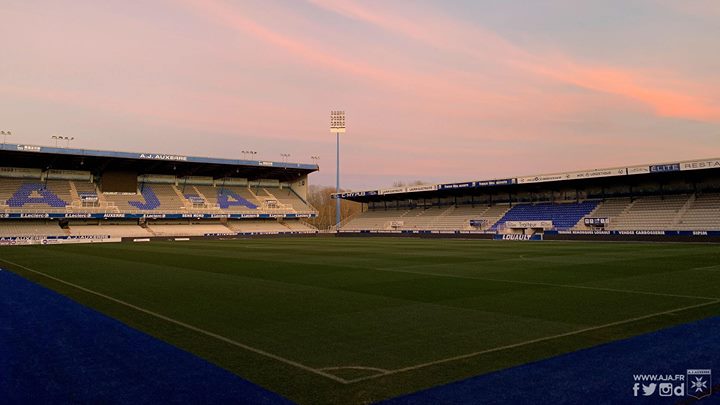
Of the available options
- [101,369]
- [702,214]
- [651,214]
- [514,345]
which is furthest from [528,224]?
[101,369]

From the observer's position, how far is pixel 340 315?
10023mm

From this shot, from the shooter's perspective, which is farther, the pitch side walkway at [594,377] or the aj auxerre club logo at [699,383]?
the aj auxerre club logo at [699,383]

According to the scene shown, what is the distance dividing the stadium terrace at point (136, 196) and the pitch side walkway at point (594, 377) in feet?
192

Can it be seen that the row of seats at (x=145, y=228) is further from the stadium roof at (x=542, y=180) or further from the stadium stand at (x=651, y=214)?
the stadium stand at (x=651, y=214)

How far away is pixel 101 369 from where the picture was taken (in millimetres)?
6109

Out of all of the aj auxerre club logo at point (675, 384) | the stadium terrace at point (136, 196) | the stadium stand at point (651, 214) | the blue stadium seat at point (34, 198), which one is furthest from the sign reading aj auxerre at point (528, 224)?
the blue stadium seat at point (34, 198)

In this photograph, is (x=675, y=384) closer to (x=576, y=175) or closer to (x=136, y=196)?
(x=576, y=175)

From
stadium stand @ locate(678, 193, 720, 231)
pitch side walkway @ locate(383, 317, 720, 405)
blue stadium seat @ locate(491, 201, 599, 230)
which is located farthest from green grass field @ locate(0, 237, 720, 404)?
blue stadium seat @ locate(491, 201, 599, 230)

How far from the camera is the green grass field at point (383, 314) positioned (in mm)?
6270

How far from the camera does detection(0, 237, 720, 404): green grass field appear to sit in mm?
6270

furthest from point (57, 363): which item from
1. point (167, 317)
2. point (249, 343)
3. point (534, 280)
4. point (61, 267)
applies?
point (61, 267)

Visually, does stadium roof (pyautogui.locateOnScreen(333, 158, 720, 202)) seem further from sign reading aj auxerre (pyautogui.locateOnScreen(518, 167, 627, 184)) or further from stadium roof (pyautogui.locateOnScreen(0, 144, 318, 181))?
stadium roof (pyautogui.locateOnScreen(0, 144, 318, 181))

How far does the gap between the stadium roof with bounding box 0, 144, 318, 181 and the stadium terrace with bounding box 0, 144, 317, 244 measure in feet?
0.37

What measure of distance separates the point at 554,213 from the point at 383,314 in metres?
52.4
